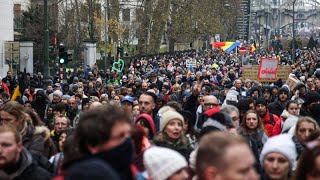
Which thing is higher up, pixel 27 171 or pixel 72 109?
pixel 27 171

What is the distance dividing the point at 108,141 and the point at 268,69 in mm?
23006

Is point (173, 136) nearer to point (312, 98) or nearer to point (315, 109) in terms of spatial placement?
point (315, 109)

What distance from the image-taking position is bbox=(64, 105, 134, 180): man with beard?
486 cm

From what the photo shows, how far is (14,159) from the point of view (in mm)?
6605

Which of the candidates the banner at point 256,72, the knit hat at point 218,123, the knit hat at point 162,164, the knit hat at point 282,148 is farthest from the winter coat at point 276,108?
the banner at point 256,72

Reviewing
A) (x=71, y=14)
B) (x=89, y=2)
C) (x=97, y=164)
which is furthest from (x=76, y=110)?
(x=71, y=14)

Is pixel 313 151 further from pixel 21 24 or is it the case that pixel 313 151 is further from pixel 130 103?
pixel 21 24

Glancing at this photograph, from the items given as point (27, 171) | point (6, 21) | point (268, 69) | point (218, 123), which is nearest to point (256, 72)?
point (268, 69)

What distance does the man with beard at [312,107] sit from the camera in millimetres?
13062

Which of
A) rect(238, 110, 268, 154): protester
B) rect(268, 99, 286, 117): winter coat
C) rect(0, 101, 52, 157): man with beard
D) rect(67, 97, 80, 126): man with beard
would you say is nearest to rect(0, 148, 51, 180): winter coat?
rect(0, 101, 52, 157): man with beard

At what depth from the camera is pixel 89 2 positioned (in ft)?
182

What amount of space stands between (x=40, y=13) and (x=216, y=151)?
53.9m

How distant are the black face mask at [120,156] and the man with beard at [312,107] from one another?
8.31 metres

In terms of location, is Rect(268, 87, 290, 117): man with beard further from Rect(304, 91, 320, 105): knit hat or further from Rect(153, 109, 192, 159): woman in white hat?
Result: Rect(153, 109, 192, 159): woman in white hat
